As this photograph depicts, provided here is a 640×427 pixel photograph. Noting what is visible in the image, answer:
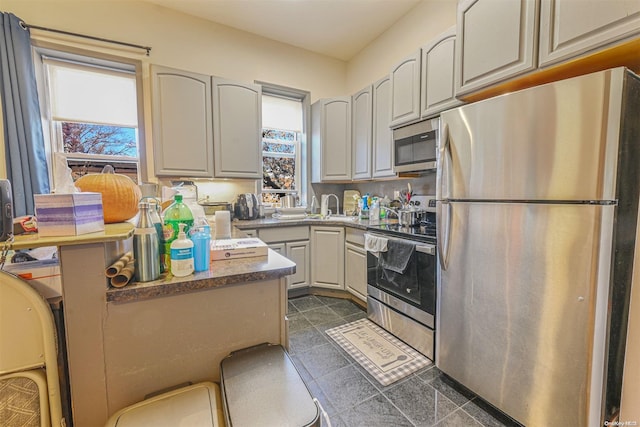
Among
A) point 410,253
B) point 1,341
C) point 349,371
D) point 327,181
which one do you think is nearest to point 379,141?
point 327,181

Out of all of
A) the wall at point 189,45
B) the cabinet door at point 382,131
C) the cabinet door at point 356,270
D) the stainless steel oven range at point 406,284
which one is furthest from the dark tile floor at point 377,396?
the wall at point 189,45

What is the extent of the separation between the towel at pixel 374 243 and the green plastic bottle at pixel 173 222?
1538 millimetres

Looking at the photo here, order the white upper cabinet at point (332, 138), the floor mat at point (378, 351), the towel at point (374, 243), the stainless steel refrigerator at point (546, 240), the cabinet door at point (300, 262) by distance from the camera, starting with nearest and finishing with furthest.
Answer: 1. the stainless steel refrigerator at point (546, 240)
2. the floor mat at point (378, 351)
3. the towel at point (374, 243)
4. the cabinet door at point (300, 262)
5. the white upper cabinet at point (332, 138)

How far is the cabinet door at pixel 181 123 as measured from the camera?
2451 millimetres

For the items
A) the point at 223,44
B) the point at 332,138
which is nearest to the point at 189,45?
the point at 223,44

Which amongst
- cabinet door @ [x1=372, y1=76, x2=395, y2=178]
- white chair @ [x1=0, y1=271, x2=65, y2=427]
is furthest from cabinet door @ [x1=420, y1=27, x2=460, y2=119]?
white chair @ [x1=0, y1=271, x2=65, y2=427]

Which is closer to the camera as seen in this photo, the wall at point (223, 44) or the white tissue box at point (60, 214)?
the white tissue box at point (60, 214)

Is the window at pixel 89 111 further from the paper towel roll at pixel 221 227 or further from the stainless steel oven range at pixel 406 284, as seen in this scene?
the stainless steel oven range at pixel 406 284

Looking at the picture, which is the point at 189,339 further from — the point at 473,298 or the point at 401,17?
the point at 401,17

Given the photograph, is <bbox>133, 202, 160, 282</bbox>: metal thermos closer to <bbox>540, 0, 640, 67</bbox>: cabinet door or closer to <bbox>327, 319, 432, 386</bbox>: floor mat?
<bbox>327, 319, 432, 386</bbox>: floor mat

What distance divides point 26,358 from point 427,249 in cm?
190

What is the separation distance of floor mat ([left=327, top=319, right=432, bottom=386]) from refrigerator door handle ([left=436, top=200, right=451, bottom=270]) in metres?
0.76

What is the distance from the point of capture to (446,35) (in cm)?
197

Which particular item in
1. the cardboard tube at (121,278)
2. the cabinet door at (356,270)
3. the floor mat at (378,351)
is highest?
the cardboard tube at (121,278)
